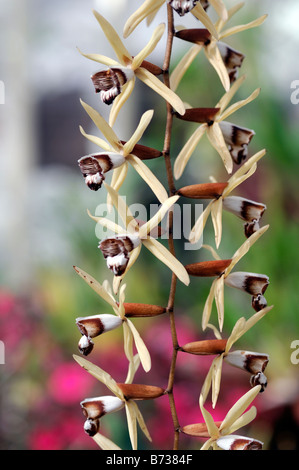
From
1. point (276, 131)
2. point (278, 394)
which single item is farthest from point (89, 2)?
point (278, 394)

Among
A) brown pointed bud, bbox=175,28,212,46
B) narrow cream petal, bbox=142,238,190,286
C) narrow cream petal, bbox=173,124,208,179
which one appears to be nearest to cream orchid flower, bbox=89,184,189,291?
narrow cream petal, bbox=142,238,190,286

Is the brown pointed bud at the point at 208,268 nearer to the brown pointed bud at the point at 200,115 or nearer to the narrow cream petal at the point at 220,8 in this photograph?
the brown pointed bud at the point at 200,115

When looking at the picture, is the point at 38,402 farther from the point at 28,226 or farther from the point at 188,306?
the point at 28,226

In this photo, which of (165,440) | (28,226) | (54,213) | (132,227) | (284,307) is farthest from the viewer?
(28,226)

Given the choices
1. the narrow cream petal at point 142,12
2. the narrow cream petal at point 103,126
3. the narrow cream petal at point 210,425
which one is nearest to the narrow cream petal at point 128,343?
the narrow cream petal at point 210,425

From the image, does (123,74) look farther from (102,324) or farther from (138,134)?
(102,324)
